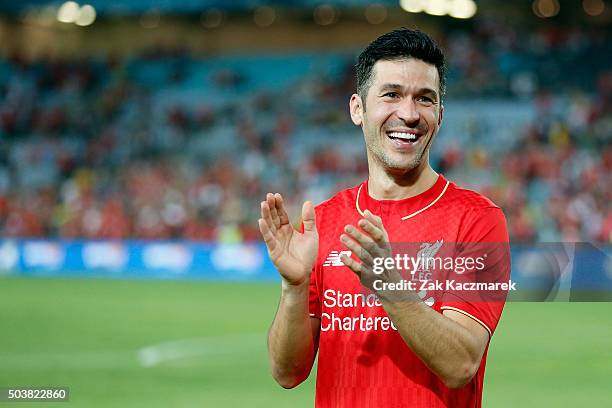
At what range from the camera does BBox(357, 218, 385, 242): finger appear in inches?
111

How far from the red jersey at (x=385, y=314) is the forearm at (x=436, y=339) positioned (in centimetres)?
15

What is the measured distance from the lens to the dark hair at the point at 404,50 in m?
3.27

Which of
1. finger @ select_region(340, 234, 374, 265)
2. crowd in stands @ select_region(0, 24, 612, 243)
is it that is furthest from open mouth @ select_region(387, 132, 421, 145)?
crowd in stands @ select_region(0, 24, 612, 243)

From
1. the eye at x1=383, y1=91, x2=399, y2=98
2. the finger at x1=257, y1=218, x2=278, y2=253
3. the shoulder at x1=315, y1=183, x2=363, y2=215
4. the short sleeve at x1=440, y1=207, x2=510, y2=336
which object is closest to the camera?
the short sleeve at x1=440, y1=207, x2=510, y2=336

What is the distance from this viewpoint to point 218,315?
50.8 feet

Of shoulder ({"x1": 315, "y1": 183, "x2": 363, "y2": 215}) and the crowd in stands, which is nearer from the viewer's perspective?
shoulder ({"x1": 315, "y1": 183, "x2": 363, "y2": 215})

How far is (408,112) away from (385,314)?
70 cm

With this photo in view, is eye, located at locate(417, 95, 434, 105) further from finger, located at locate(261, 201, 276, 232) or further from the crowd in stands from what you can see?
the crowd in stands

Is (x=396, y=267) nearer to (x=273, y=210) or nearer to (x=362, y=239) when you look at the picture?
(x=362, y=239)

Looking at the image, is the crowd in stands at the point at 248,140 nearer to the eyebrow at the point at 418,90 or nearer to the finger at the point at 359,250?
the eyebrow at the point at 418,90

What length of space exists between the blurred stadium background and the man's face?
28.4 feet

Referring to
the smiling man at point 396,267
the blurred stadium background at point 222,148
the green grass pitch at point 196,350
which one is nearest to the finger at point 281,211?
the smiling man at point 396,267

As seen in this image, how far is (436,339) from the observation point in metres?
2.89

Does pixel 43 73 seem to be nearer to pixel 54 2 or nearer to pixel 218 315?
pixel 54 2
